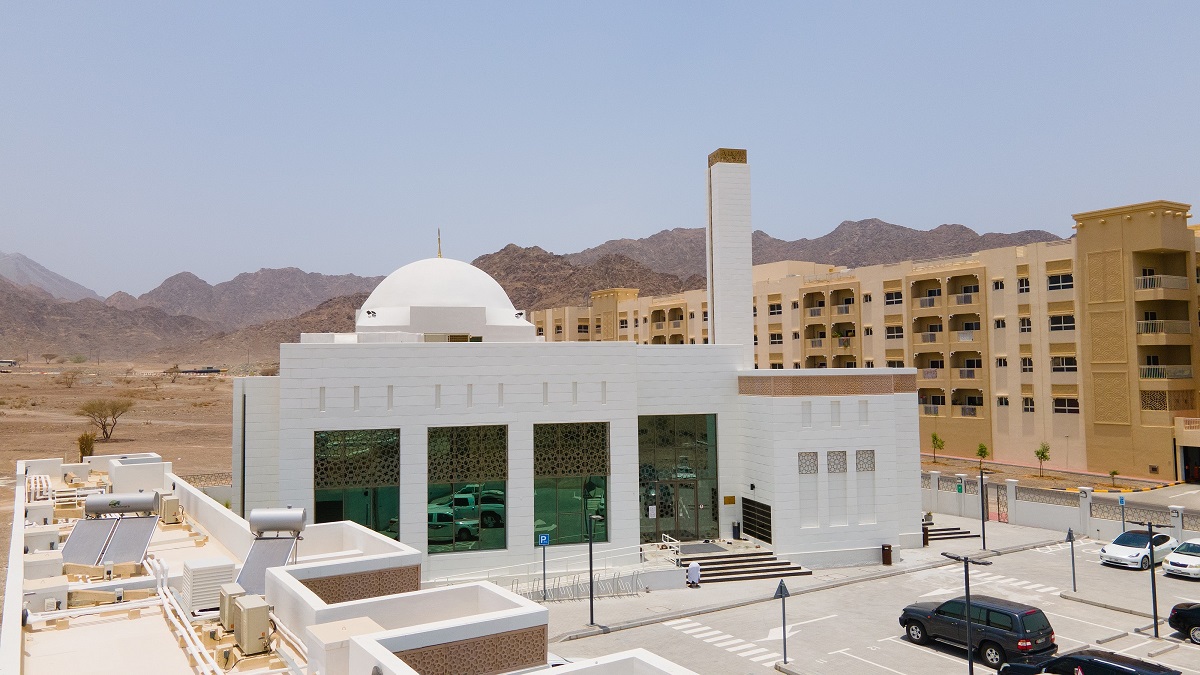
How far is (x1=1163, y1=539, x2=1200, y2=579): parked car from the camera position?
2688cm

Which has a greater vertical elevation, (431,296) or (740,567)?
(431,296)

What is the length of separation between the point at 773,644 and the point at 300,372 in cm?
1702

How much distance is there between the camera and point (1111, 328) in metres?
48.5

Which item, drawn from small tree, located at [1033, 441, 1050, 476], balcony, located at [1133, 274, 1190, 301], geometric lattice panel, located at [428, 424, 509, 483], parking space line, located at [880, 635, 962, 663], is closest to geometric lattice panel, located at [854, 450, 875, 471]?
parking space line, located at [880, 635, 962, 663]

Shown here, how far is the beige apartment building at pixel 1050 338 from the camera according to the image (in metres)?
47.2

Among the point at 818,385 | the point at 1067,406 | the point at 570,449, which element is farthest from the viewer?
the point at 1067,406

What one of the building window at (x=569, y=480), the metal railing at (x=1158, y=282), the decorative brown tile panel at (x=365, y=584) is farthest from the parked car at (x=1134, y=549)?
the decorative brown tile panel at (x=365, y=584)

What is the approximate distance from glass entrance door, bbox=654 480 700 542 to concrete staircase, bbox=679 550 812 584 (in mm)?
2054

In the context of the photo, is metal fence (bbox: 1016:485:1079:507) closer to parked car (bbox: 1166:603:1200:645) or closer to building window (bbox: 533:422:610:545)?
parked car (bbox: 1166:603:1200:645)

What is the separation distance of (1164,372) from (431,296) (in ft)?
144

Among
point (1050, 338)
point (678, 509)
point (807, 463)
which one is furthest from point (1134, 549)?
point (1050, 338)

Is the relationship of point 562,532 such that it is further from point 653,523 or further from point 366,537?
point 366,537

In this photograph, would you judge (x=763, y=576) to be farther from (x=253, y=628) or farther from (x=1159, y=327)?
(x=1159, y=327)

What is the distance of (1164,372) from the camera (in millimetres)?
47031
